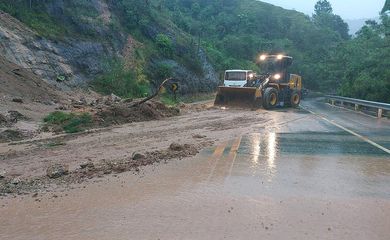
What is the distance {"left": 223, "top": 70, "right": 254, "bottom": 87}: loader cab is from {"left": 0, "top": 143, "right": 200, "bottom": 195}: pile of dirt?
18.4 m

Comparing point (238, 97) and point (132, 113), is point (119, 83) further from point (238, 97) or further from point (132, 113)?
point (132, 113)

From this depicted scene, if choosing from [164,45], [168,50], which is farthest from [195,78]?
[164,45]

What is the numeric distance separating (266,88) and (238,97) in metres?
1.84

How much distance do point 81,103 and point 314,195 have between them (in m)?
15.7

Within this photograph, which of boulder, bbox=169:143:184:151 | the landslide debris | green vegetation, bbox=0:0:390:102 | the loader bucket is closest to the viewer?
boulder, bbox=169:143:184:151

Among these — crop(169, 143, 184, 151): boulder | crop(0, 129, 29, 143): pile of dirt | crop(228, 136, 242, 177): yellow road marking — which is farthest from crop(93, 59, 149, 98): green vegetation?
crop(169, 143, 184, 151): boulder

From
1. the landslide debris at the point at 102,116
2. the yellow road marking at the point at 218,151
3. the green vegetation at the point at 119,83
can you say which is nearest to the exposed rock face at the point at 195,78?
the green vegetation at the point at 119,83

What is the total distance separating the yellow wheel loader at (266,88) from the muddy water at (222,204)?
15.8 m

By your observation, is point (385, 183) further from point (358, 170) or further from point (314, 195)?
point (314, 195)

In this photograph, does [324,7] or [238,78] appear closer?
[238,78]

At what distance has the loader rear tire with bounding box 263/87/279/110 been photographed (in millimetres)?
24906

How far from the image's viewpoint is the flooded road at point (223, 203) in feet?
16.1

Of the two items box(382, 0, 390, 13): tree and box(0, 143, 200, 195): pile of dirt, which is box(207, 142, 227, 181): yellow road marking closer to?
box(0, 143, 200, 195): pile of dirt

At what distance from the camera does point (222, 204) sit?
593cm
